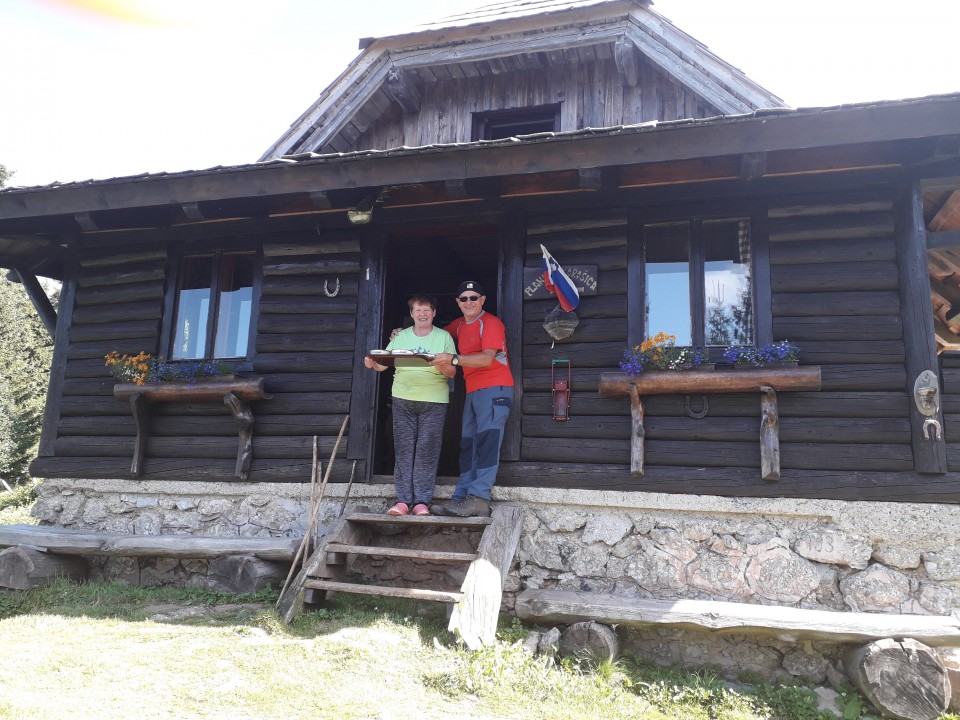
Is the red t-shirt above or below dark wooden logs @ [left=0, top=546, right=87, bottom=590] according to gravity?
above

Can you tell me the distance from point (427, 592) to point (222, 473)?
9.38ft

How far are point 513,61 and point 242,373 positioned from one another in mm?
4190

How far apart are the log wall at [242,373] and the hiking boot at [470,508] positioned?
1.23m

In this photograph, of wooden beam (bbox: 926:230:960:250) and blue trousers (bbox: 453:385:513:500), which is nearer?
wooden beam (bbox: 926:230:960:250)

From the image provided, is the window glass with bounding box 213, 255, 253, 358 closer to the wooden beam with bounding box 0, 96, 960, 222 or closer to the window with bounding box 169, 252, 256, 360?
the window with bounding box 169, 252, 256, 360

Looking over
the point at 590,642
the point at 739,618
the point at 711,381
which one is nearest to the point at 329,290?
the point at 711,381

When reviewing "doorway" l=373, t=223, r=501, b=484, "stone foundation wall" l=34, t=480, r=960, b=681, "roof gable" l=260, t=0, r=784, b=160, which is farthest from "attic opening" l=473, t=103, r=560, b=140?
"stone foundation wall" l=34, t=480, r=960, b=681

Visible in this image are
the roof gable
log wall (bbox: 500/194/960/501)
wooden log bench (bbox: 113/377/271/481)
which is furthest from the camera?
the roof gable

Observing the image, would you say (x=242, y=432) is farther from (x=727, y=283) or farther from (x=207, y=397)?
(x=727, y=283)

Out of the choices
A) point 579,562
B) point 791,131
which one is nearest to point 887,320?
point 791,131

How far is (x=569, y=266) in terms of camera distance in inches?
247

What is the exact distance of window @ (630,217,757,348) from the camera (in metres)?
5.90

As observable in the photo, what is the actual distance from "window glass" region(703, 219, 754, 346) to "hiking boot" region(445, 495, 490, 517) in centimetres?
218

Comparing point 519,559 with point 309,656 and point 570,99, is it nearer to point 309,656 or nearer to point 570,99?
point 309,656
